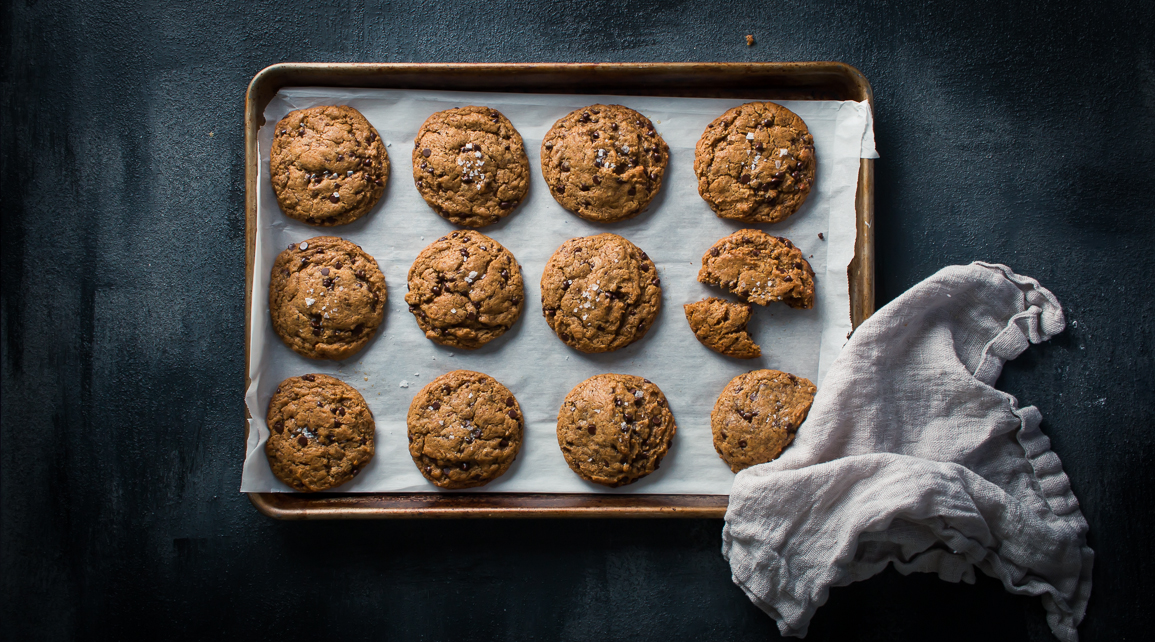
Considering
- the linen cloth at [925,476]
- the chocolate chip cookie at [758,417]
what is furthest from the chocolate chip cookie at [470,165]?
the linen cloth at [925,476]

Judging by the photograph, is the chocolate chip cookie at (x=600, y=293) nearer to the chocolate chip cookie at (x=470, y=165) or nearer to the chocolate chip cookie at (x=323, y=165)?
the chocolate chip cookie at (x=470, y=165)

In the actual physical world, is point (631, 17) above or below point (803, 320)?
above

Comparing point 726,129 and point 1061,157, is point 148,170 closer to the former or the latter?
point 726,129

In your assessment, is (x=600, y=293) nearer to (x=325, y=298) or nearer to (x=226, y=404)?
(x=325, y=298)

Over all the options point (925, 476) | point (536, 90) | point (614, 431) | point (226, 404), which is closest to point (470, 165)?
point (536, 90)

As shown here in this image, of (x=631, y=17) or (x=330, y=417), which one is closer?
(x=330, y=417)

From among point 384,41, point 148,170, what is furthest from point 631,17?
point 148,170
